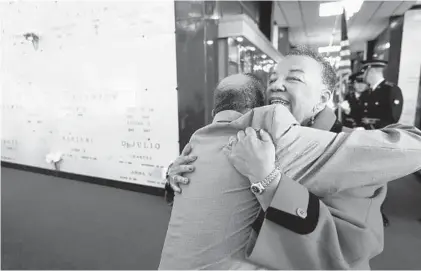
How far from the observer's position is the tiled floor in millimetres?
1116

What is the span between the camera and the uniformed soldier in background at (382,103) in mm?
917

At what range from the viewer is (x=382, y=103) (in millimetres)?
1041

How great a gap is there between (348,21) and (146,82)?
1790mm

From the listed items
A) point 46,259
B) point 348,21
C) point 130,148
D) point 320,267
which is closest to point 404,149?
point 320,267

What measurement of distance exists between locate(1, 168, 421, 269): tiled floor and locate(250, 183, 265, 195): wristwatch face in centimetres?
71

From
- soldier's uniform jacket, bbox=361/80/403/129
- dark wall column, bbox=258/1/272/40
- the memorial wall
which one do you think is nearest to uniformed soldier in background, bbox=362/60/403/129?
soldier's uniform jacket, bbox=361/80/403/129

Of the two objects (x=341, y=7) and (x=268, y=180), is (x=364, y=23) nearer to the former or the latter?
(x=341, y=7)

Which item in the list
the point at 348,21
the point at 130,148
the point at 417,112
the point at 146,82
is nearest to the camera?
the point at 417,112

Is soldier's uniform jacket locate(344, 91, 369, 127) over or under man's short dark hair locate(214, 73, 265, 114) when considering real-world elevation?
under

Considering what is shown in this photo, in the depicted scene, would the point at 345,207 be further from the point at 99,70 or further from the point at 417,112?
the point at 99,70

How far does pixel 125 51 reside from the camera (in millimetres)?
2479

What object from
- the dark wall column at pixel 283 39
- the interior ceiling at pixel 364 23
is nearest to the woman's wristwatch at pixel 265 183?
the interior ceiling at pixel 364 23

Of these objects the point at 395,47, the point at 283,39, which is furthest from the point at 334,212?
the point at 283,39

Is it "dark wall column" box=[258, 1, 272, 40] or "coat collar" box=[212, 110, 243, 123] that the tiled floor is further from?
"dark wall column" box=[258, 1, 272, 40]
